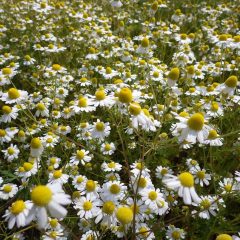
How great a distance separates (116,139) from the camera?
3.98 metres

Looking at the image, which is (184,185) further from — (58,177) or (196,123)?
(58,177)

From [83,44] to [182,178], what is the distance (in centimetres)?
426

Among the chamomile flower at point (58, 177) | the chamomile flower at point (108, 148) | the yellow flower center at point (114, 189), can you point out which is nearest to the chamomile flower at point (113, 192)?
the yellow flower center at point (114, 189)

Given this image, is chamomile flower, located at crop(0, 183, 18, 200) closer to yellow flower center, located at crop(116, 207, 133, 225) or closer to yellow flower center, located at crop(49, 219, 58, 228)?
yellow flower center, located at crop(49, 219, 58, 228)

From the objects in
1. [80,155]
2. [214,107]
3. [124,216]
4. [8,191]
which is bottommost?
[8,191]

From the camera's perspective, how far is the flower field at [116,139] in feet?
7.79

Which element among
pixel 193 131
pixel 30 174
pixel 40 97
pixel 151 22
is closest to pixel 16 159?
pixel 30 174

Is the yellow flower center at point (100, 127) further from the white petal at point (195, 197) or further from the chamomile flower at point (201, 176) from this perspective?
the white petal at point (195, 197)

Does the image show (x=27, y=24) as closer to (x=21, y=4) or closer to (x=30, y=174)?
(x=21, y=4)

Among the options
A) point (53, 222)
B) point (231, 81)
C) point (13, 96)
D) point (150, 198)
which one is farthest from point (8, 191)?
point (231, 81)

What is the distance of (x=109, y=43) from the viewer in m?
5.51

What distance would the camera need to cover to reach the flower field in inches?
93.5

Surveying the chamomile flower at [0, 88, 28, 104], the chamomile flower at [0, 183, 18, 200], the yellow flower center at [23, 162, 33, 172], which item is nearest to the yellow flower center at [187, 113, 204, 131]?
the yellow flower center at [23, 162, 33, 172]

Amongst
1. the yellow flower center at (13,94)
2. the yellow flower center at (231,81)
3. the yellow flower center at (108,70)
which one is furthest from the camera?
the yellow flower center at (108,70)
